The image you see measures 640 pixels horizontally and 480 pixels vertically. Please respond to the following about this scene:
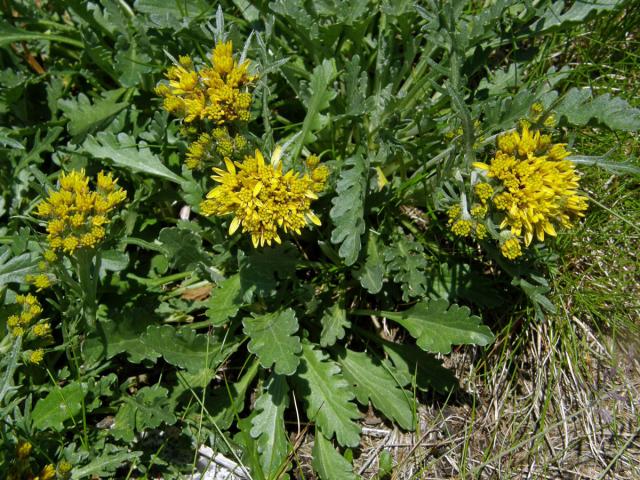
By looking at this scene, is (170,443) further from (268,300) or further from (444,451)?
(444,451)

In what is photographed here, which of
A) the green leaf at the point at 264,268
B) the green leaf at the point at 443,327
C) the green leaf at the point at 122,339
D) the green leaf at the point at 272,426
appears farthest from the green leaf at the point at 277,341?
the green leaf at the point at 443,327

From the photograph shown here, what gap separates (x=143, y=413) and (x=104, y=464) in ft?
1.00

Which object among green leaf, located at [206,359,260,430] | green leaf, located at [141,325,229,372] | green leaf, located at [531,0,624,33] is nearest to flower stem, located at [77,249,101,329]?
green leaf, located at [141,325,229,372]

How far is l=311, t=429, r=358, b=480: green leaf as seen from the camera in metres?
3.30

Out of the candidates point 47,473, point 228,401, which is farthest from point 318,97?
point 47,473

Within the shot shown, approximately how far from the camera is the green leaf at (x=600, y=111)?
295 cm

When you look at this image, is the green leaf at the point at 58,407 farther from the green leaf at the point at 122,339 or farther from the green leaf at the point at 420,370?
the green leaf at the point at 420,370

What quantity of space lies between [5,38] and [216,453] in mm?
2923

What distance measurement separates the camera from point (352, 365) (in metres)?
3.58

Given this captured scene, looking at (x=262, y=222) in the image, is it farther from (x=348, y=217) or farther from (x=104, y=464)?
(x=104, y=464)

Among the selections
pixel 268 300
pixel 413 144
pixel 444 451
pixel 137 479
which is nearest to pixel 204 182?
pixel 268 300

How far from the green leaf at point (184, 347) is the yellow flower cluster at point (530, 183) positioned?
5.51 ft

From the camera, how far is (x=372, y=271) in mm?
3232

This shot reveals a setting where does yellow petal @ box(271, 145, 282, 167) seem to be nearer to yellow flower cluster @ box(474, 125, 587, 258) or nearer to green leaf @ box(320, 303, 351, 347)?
yellow flower cluster @ box(474, 125, 587, 258)
